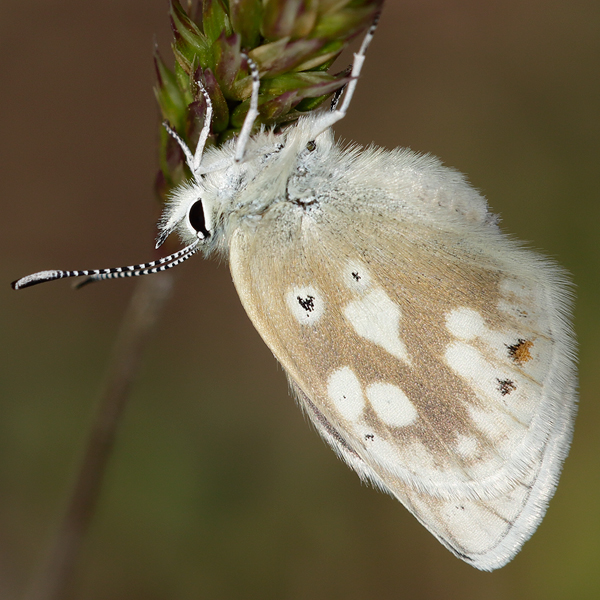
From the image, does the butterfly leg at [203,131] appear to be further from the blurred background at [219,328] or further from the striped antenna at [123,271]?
the blurred background at [219,328]

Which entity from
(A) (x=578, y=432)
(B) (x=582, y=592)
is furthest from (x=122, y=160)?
(B) (x=582, y=592)

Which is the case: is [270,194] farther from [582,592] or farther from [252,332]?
[582,592]

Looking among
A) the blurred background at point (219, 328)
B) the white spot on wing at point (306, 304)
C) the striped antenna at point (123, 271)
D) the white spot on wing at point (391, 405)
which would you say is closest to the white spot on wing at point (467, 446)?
the white spot on wing at point (391, 405)

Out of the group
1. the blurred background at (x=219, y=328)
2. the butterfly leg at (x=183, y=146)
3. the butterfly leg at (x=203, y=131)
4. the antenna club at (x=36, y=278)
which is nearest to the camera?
the butterfly leg at (x=203, y=131)

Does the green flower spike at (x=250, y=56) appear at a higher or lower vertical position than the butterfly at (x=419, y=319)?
higher

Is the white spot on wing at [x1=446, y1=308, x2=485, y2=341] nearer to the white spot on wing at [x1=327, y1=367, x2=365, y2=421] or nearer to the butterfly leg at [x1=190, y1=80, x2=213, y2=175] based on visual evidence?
the white spot on wing at [x1=327, y1=367, x2=365, y2=421]

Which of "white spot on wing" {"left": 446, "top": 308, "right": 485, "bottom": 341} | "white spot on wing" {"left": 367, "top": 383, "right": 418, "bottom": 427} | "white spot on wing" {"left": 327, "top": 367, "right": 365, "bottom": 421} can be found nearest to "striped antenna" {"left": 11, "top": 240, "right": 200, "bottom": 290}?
"white spot on wing" {"left": 327, "top": 367, "right": 365, "bottom": 421}

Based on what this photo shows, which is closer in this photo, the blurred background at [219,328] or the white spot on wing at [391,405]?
the white spot on wing at [391,405]

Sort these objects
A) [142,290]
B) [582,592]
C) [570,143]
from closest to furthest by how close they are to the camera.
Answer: [142,290] < [582,592] < [570,143]
